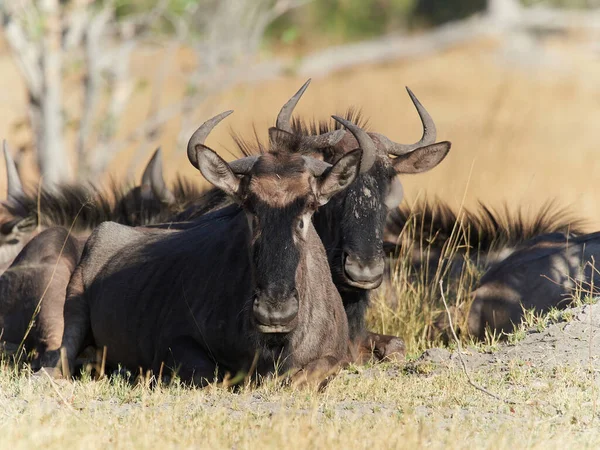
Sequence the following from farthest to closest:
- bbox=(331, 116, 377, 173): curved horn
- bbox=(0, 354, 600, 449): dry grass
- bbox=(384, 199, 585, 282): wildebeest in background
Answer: bbox=(384, 199, 585, 282): wildebeest in background < bbox=(331, 116, 377, 173): curved horn < bbox=(0, 354, 600, 449): dry grass

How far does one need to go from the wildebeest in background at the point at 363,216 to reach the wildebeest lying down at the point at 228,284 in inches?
12.8

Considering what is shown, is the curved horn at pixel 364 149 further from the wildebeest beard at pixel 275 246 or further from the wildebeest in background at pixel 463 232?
the wildebeest in background at pixel 463 232

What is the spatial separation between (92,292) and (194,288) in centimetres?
109

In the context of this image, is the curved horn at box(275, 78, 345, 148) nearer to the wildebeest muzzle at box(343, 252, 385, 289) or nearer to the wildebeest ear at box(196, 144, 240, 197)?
the wildebeest muzzle at box(343, 252, 385, 289)

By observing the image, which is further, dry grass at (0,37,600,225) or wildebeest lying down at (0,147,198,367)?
dry grass at (0,37,600,225)

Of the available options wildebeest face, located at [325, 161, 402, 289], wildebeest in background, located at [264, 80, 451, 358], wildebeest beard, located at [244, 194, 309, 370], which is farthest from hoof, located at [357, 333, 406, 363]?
wildebeest beard, located at [244, 194, 309, 370]

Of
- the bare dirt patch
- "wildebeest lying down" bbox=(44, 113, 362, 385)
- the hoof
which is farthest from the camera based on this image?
the hoof

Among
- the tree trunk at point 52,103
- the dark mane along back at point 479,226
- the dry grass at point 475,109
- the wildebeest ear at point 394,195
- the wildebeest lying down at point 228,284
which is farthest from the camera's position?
the dry grass at point 475,109

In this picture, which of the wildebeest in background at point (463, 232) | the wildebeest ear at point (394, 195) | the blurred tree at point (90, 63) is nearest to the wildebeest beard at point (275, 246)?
the wildebeest ear at point (394, 195)

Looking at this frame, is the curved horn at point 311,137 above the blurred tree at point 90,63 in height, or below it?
above

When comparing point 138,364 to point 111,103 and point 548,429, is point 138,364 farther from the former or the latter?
point 111,103

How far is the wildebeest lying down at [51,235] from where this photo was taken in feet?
26.7

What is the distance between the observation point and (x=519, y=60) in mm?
36781

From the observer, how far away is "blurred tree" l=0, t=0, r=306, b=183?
15.3 meters
